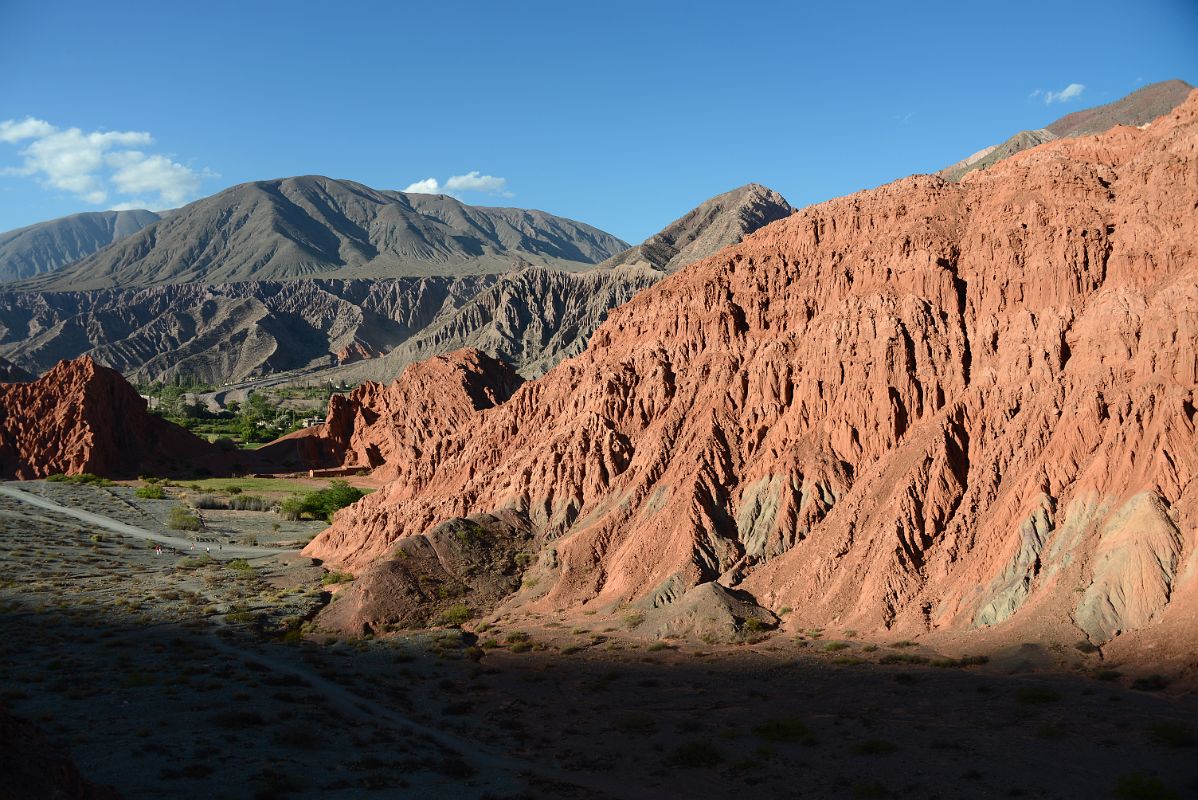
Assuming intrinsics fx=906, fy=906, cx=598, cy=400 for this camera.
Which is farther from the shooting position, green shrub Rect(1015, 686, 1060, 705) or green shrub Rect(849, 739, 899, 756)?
green shrub Rect(1015, 686, 1060, 705)

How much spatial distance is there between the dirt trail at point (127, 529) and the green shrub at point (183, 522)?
232 centimetres

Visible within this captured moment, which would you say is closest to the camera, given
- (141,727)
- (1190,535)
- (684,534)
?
(141,727)

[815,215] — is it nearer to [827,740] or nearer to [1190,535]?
[1190,535]

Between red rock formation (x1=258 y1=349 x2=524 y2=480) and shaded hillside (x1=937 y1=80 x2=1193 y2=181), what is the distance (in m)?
85.0

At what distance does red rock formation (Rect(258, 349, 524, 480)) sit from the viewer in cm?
10644

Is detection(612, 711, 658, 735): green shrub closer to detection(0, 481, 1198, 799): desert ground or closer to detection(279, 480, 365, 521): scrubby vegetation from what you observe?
detection(0, 481, 1198, 799): desert ground

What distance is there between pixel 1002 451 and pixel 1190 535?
27.3ft

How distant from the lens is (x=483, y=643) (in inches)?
1657

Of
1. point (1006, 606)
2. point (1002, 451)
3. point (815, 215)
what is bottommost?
point (1006, 606)

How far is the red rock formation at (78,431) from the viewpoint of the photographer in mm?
109750

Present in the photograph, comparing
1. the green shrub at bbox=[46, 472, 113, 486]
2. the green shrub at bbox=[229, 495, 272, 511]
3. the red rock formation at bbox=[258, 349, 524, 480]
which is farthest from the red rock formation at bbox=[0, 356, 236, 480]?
the green shrub at bbox=[229, 495, 272, 511]

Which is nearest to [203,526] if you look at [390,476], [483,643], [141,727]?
[390,476]

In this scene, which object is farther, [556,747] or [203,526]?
[203,526]

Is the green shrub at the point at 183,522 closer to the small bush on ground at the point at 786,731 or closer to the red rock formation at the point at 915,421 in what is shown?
the red rock formation at the point at 915,421
